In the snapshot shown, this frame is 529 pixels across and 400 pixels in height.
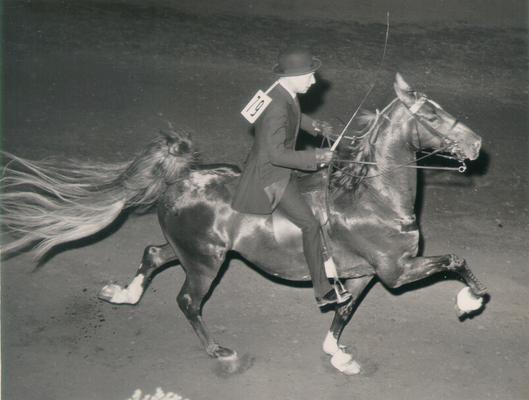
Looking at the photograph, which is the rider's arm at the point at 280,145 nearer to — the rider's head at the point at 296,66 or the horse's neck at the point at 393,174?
the rider's head at the point at 296,66

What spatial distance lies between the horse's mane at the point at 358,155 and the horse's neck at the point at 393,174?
0.05m

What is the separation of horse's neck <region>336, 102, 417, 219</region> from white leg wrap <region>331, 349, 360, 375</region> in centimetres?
147

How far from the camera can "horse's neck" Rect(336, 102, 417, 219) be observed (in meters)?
5.64

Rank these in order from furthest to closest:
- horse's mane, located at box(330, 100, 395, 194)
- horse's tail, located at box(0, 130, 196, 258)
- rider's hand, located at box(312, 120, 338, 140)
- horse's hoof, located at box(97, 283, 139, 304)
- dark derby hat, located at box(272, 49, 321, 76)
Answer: horse's hoof, located at box(97, 283, 139, 304), horse's tail, located at box(0, 130, 196, 258), rider's hand, located at box(312, 120, 338, 140), horse's mane, located at box(330, 100, 395, 194), dark derby hat, located at box(272, 49, 321, 76)

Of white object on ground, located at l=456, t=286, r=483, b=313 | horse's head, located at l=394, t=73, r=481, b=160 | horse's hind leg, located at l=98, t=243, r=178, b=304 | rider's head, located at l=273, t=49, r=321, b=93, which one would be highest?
rider's head, located at l=273, t=49, r=321, b=93

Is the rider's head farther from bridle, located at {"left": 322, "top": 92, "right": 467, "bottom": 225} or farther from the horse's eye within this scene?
the horse's eye

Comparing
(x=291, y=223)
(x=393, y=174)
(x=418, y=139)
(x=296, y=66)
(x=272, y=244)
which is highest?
(x=296, y=66)

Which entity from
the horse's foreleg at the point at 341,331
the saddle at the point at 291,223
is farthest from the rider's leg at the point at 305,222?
the horse's foreleg at the point at 341,331

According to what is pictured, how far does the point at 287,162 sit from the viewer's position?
548cm

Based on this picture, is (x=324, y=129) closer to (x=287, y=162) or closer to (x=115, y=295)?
(x=287, y=162)

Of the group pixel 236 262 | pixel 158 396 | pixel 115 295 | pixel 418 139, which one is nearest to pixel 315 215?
pixel 418 139

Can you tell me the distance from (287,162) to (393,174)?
38.6 inches

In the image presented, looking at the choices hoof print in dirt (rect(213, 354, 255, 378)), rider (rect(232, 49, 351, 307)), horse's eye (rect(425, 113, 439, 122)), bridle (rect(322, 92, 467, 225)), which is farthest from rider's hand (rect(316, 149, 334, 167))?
hoof print in dirt (rect(213, 354, 255, 378))

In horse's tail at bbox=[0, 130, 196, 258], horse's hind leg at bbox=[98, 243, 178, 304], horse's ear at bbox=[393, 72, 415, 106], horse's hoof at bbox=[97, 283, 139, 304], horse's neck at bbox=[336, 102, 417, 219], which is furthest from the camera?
horse's hoof at bbox=[97, 283, 139, 304]
